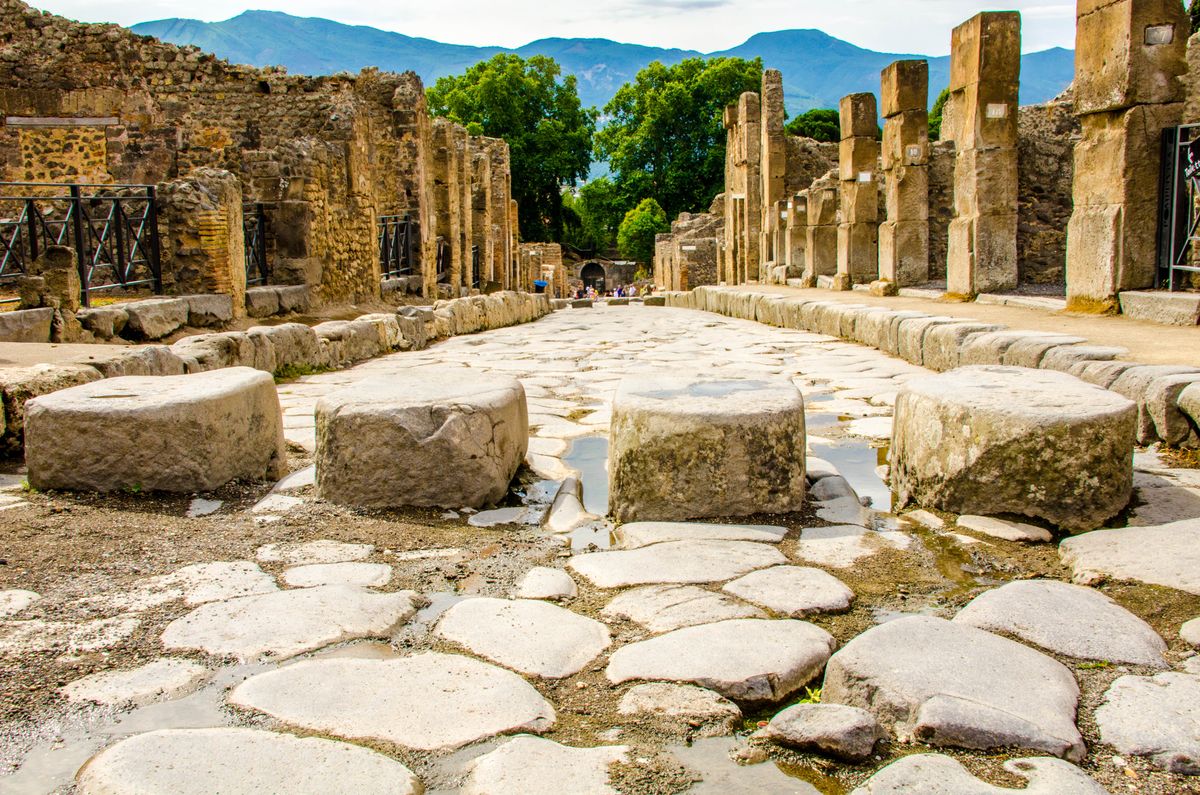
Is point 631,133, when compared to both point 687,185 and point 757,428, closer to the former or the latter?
point 687,185

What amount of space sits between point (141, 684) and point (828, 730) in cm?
154

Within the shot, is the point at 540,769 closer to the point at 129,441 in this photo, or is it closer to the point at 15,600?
the point at 15,600

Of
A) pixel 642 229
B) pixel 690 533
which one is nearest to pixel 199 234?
pixel 690 533

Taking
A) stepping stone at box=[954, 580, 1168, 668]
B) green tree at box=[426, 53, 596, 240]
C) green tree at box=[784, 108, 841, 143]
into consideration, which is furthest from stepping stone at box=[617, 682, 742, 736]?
green tree at box=[784, 108, 841, 143]

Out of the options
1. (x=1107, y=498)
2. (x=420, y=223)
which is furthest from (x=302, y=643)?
(x=420, y=223)

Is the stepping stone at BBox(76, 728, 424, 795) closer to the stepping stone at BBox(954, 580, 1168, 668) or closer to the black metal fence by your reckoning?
the stepping stone at BBox(954, 580, 1168, 668)

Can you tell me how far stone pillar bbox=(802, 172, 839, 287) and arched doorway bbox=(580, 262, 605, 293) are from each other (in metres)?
37.0

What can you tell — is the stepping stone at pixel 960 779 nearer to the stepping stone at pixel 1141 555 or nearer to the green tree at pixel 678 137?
the stepping stone at pixel 1141 555

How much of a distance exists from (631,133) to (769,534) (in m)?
54.5

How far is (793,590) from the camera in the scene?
286 cm

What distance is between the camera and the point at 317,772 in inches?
72.5

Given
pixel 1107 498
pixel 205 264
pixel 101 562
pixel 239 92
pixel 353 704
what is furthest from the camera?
pixel 239 92

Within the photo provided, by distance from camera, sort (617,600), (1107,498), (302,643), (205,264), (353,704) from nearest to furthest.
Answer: (353,704), (302,643), (617,600), (1107,498), (205,264)

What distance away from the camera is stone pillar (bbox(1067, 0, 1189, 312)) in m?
8.16
